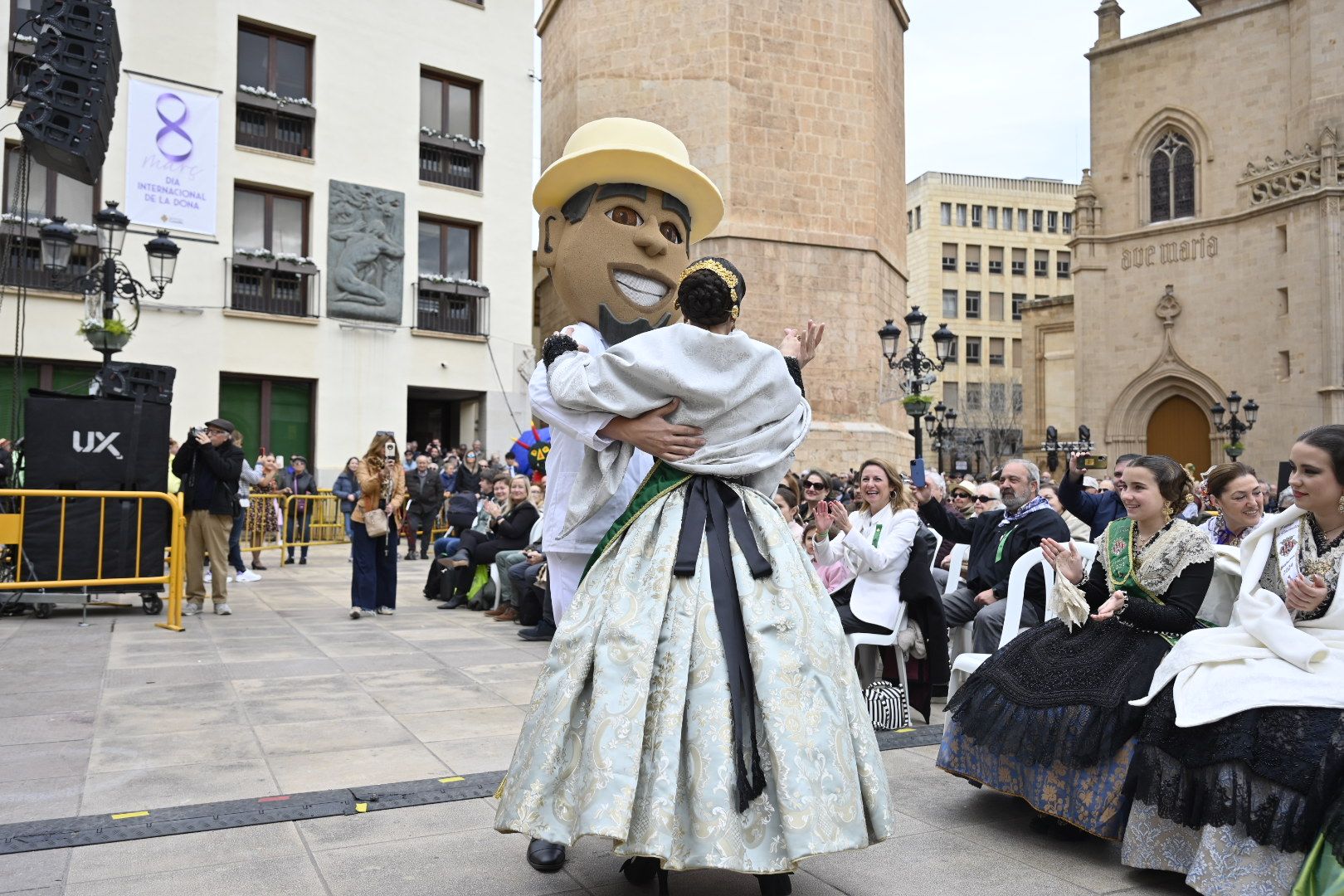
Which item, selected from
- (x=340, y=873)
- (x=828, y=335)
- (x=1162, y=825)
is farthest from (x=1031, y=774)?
(x=828, y=335)

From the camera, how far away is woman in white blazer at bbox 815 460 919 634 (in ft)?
17.8

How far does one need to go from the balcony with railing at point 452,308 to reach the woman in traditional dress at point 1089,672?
1975 centimetres

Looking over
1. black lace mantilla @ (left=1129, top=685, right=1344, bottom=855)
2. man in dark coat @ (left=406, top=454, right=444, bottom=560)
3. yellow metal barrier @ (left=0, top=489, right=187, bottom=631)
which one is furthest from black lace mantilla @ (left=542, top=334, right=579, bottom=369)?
man in dark coat @ (left=406, top=454, right=444, bottom=560)

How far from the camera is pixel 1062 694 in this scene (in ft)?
11.8

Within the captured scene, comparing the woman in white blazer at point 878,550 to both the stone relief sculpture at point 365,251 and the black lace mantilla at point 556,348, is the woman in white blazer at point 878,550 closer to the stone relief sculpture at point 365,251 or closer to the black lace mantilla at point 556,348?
the black lace mantilla at point 556,348

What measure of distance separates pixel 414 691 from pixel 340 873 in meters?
2.81

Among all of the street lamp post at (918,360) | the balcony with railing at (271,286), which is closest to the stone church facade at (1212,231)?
the street lamp post at (918,360)

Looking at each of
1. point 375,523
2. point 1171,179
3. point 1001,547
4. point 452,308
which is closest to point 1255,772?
point 1001,547

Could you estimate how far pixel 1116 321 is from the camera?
3158cm

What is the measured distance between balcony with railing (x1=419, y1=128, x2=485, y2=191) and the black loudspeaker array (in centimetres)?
1498

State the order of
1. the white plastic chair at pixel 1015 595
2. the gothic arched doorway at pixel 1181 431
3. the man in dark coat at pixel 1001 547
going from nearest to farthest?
the white plastic chair at pixel 1015 595, the man in dark coat at pixel 1001 547, the gothic arched doorway at pixel 1181 431

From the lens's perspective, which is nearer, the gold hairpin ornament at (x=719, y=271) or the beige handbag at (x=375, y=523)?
the gold hairpin ornament at (x=719, y=271)

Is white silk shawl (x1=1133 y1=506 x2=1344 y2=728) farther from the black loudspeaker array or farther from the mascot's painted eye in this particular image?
the black loudspeaker array

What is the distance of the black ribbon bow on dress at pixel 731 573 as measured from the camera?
8.59ft
